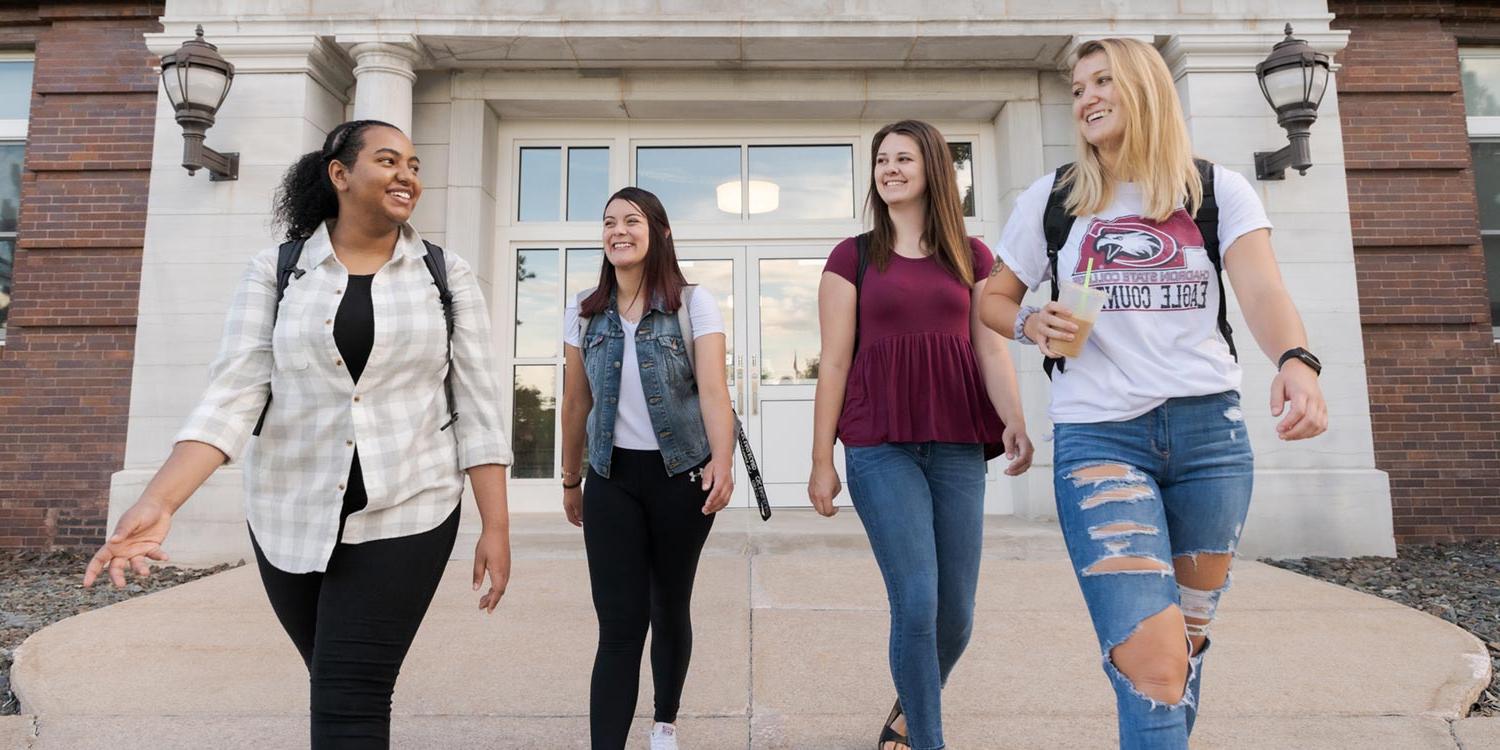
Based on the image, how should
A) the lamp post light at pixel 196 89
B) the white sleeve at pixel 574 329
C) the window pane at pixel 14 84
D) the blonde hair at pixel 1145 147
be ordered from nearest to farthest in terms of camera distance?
the blonde hair at pixel 1145 147, the white sleeve at pixel 574 329, the lamp post light at pixel 196 89, the window pane at pixel 14 84

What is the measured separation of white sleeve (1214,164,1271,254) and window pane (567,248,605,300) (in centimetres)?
663

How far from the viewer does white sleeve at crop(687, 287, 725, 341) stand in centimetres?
260

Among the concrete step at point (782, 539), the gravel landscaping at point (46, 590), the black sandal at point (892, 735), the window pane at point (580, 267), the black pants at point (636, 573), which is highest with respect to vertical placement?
the window pane at point (580, 267)

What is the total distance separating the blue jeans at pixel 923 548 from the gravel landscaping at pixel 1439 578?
2.80m

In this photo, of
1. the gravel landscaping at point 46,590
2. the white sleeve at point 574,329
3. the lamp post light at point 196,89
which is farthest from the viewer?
the lamp post light at point 196,89

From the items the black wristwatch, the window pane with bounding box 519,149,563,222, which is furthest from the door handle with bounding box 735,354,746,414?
the black wristwatch

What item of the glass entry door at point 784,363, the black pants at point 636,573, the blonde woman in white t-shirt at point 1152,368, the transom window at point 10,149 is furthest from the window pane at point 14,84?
the blonde woman in white t-shirt at point 1152,368

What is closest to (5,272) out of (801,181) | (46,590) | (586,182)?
(46,590)

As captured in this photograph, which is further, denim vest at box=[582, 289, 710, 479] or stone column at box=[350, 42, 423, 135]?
stone column at box=[350, 42, 423, 135]

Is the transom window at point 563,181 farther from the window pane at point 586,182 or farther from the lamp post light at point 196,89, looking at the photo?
the lamp post light at point 196,89

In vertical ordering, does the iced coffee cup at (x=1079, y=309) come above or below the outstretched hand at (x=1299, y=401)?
above

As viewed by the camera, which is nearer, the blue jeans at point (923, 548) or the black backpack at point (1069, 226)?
the black backpack at point (1069, 226)

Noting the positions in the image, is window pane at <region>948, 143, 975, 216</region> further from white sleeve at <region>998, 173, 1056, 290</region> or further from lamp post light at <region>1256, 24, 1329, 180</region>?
white sleeve at <region>998, 173, 1056, 290</region>

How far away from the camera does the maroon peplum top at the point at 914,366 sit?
239 centimetres
